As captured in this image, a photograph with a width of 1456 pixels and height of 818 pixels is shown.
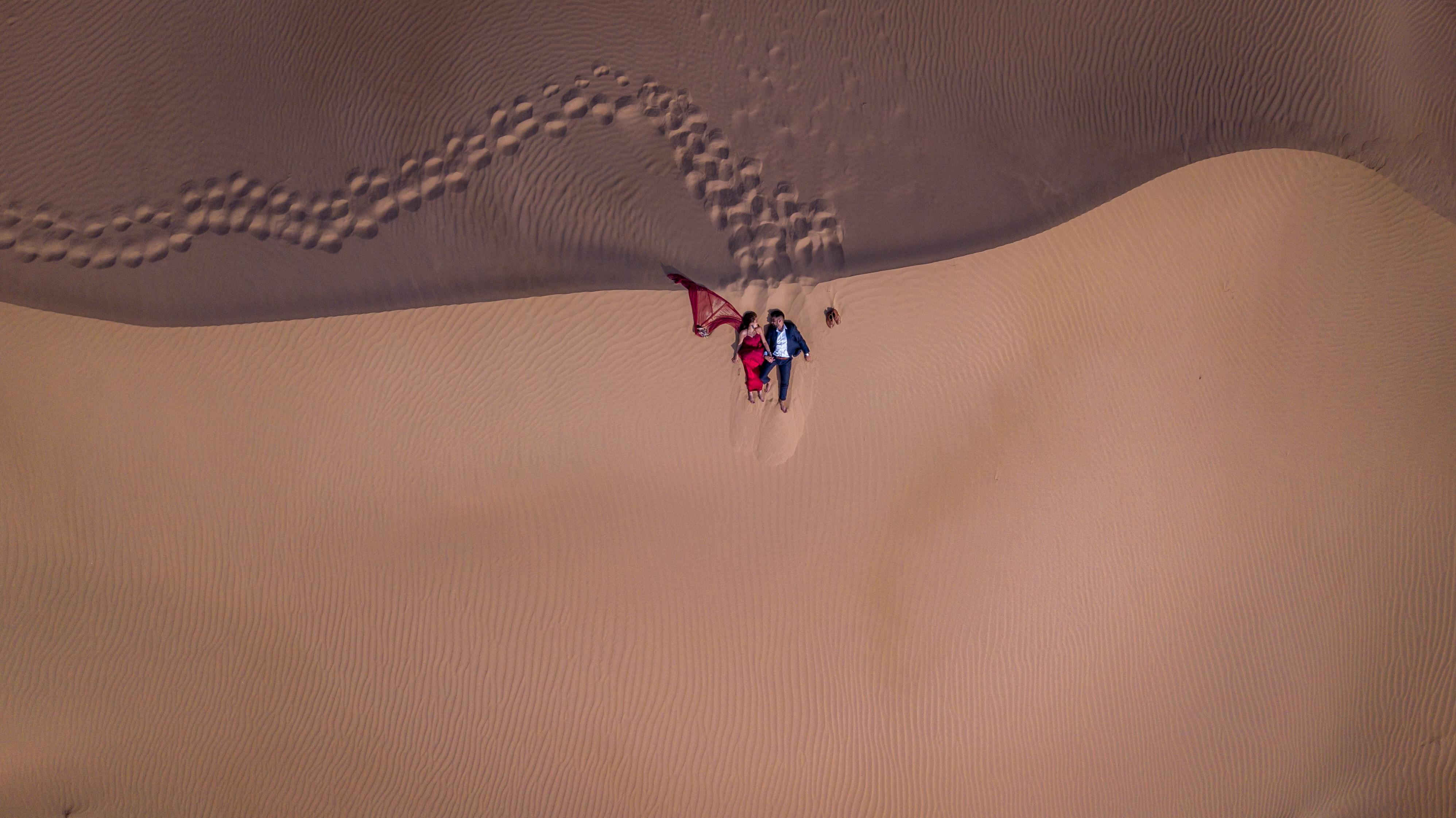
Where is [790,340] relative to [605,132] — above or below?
below

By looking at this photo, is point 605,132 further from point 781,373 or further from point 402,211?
point 781,373

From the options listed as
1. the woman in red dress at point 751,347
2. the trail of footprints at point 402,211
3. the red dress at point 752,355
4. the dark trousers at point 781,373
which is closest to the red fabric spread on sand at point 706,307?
the woman in red dress at point 751,347

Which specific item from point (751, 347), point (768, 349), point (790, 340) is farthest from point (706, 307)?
point (790, 340)

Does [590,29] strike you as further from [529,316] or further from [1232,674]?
[1232,674]

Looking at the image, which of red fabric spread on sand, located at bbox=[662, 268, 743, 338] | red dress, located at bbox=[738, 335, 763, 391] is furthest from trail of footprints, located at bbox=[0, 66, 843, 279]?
red dress, located at bbox=[738, 335, 763, 391]

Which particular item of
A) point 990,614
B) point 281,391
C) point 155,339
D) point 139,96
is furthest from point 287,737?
point 990,614

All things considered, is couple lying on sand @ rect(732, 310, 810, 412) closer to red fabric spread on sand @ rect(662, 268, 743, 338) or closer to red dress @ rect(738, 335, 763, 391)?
red dress @ rect(738, 335, 763, 391)
